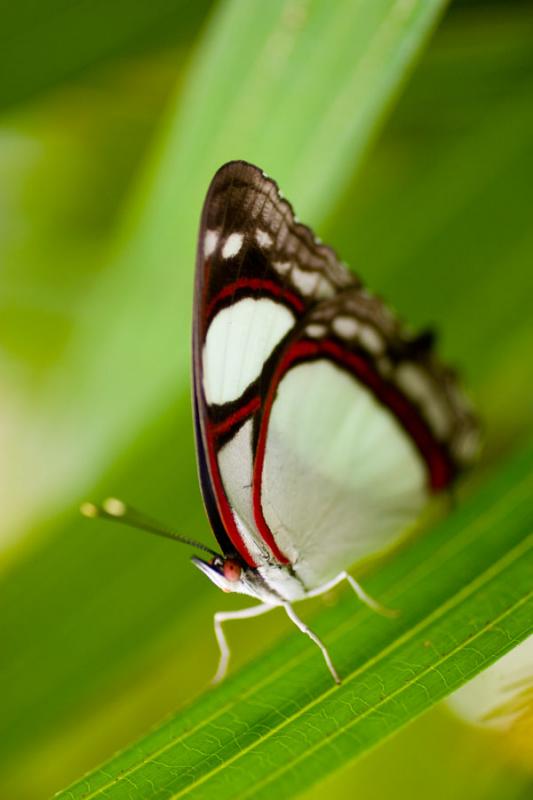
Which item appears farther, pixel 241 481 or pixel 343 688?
pixel 241 481

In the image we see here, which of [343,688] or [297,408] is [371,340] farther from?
[343,688]

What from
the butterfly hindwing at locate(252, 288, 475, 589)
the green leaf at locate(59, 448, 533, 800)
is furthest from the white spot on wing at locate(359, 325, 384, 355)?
the green leaf at locate(59, 448, 533, 800)

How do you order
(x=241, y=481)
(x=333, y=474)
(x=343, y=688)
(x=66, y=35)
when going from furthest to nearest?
(x=66, y=35), (x=333, y=474), (x=241, y=481), (x=343, y=688)

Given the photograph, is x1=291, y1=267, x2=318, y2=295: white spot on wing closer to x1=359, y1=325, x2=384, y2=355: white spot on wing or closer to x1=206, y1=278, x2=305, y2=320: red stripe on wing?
x1=206, y1=278, x2=305, y2=320: red stripe on wing

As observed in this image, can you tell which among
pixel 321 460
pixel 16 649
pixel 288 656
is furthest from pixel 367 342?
pixel 16 649

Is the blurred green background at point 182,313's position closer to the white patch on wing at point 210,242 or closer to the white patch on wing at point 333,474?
the white patch on wing at point 333,474

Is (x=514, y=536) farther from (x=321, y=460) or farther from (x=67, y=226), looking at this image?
(x=67, y=226)

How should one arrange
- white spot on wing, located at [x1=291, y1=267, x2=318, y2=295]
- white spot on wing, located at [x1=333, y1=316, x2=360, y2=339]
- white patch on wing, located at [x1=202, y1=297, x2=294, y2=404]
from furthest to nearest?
white spot on wing, located at [x1=333, y1=316, x2=360, y2=339]
white spot on wing, located at [x1=291, y1=267, x2=318, y2=295]
white patch on wing, located at [x1=202, y1=297, x2=294, y2=404]

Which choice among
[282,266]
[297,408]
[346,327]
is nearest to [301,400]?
[297,408]
